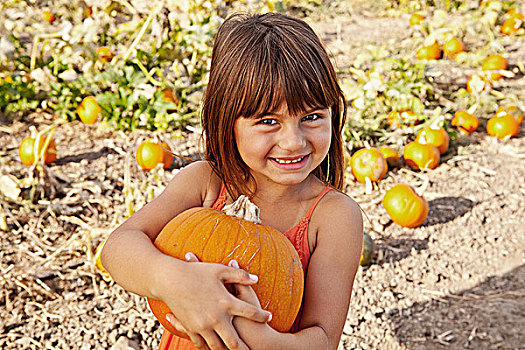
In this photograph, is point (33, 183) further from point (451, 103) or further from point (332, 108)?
point (451, 103)

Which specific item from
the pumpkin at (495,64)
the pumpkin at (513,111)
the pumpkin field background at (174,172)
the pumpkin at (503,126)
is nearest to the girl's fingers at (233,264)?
the pumpkin field background at (174,172)

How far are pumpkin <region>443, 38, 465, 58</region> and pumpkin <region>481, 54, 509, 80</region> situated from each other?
472 millimetres

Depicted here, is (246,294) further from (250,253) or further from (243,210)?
(243,210)

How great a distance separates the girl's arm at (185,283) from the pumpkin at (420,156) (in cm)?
329

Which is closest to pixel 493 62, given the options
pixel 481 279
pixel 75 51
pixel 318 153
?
pixel 481 279

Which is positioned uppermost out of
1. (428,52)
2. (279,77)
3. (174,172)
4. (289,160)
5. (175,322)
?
(279,77)

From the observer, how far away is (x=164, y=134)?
4828 mm

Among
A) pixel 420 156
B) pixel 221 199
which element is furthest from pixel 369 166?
pixel 221 199

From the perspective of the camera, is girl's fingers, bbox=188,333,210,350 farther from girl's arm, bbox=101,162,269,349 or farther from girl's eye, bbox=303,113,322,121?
girl's eye, bbox=303,113,322,121

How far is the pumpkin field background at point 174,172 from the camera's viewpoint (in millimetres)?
2998

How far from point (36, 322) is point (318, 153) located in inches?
80.7

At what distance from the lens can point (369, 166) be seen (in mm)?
4207

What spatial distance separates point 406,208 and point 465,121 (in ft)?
5.52

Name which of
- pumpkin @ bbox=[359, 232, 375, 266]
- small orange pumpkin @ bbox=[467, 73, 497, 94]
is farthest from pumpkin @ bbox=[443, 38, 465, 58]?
pumpkin @ bbox=[359, 232, 375, 266]
